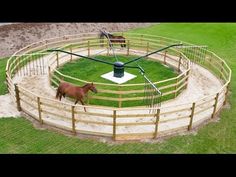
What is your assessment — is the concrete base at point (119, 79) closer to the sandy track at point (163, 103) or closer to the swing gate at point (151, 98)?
the swing gate at point (151, 98)

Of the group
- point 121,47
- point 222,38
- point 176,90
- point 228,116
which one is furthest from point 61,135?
point 222,38

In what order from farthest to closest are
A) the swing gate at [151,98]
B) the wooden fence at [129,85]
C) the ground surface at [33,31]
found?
the ground surface at [33,31], the swing gate at [151,98], the wooden fence at [129,85]

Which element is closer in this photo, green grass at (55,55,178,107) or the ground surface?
green grass at (55,55,178,107)

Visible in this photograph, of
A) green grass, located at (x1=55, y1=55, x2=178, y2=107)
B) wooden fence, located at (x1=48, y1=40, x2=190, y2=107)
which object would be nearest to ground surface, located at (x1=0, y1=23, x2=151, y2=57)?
wooden fence, located at (x1=48, y1=40, x2=190, y2=107)

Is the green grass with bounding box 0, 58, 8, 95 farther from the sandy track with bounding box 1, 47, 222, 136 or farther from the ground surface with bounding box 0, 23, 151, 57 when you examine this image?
the ground surface with bounding box 0, 23, 151, 57

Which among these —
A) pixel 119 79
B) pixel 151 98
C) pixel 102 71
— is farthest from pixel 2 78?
pixel 151 98

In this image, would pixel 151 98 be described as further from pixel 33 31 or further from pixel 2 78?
pixel 33 31

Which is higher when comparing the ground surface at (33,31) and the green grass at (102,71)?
the ground surface at (33,31)

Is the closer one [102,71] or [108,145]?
[108,145]

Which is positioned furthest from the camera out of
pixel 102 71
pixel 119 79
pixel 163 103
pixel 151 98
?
pixel 102 71

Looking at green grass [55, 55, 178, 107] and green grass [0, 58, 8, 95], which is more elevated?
green grass [55, 55, 178, 107]

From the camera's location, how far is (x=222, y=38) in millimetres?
19562

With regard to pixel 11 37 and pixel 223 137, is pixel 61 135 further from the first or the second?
pixel 11 37

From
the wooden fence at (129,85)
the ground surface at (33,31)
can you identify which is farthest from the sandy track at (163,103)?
the ground surface at (33,31)
